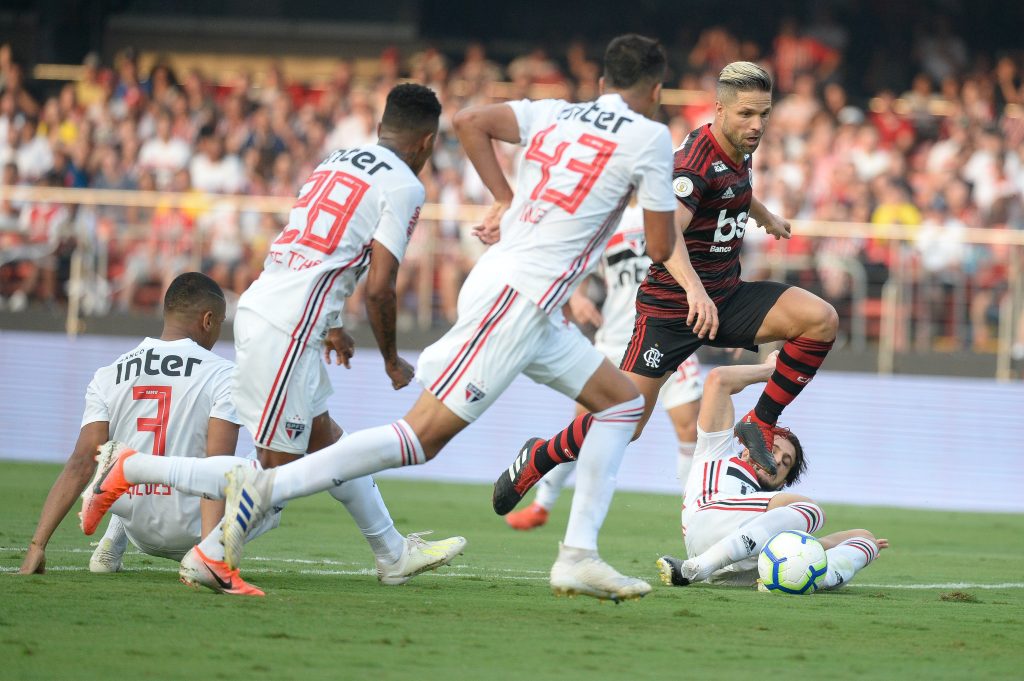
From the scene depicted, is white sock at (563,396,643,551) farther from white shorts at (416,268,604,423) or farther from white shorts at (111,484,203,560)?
white shorts at (111,484,203,560)

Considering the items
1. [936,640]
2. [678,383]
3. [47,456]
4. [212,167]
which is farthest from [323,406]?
[212,167]

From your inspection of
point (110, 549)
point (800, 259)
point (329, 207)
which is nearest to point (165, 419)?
point (110, 549)

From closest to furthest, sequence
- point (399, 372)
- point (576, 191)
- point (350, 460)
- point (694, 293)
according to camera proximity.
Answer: point (350, 460), point (576, 191), point (399, 372), point (694, 293)

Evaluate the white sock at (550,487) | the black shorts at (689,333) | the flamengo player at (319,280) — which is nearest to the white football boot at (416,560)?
the flamengo player at (319,280)

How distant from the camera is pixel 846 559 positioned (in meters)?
6.75

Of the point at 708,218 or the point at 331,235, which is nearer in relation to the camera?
the point at 331,235

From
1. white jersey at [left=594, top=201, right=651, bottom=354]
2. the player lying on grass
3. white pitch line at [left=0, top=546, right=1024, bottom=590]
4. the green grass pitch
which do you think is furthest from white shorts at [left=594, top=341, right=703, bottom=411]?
white pitch line at [left=0, top=546, right=1024, bottom=590]

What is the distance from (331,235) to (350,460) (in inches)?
40.3

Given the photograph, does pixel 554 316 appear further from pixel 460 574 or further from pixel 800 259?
pixel 800 259

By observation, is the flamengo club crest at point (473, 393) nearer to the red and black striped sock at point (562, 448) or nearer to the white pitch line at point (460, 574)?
the red and black striped sock at point (562, 448)

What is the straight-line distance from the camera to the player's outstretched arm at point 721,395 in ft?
23.7

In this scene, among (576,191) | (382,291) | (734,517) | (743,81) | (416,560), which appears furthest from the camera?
(743,81)

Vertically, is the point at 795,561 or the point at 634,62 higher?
the point at 634,62

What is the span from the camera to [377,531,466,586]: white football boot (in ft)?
21.2
